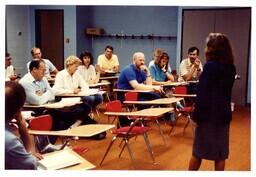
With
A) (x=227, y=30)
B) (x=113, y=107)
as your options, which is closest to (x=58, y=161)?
(x=113, y=107)

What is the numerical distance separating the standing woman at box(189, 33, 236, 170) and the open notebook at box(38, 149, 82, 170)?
2.85 ft

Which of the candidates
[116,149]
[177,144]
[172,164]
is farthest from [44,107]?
[177,144]

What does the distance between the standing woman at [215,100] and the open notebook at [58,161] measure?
867mm

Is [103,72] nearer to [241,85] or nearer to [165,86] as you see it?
[165,86]

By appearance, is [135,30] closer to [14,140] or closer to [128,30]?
[128,30]

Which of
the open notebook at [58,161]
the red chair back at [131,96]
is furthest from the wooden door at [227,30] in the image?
the open notebook at [58,161]

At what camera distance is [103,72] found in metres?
6.95

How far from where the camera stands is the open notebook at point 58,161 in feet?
6.80

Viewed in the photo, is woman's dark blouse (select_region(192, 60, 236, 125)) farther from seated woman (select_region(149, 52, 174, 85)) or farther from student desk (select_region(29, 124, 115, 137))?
seated woman (select_region(149, 52, 174, 85))

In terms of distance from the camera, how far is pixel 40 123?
3064mm

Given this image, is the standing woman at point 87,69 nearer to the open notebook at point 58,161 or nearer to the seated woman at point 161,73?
the seated woman at point 161,73

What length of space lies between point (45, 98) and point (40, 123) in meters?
1.04
